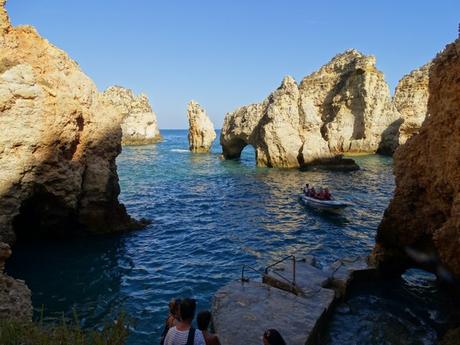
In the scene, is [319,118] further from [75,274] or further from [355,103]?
[75,274]

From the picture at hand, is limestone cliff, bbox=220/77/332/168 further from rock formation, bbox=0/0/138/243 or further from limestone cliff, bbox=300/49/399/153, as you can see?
rock formation, bbox=0/0/138/243

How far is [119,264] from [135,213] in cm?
1044

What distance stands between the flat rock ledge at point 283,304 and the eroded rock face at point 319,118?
3950 centimetres

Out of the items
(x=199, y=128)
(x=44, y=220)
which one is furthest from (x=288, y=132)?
(x=44, y=220)

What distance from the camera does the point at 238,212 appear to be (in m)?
28.5

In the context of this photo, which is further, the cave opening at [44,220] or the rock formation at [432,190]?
the cave opening at [44,220]

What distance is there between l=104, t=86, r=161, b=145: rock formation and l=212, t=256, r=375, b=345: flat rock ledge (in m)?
106

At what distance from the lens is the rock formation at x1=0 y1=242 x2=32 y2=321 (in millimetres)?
7793

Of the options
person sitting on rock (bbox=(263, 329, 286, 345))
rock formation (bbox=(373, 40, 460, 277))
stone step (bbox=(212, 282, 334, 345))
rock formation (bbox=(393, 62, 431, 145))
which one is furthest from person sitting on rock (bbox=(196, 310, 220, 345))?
rock formation (bbox=(393, 62, 431, 145))

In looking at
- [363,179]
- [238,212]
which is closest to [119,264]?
[238,212]

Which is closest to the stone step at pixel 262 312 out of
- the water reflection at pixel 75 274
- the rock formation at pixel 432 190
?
the rock formation at pixel 432 190

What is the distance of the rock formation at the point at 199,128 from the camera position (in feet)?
263

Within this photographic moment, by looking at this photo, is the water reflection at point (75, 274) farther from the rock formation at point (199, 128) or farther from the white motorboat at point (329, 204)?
the rock formation at point (199, 128)

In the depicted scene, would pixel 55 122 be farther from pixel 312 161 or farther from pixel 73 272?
pixel 312 161
